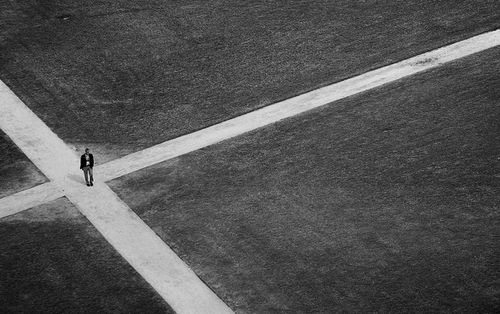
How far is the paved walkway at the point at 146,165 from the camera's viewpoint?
70.4 feet

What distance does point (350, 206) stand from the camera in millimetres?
24031

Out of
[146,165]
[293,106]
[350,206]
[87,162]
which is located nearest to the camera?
[350,206]

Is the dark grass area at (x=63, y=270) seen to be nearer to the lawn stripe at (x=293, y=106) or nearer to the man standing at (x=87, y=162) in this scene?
the man standing at (x=87, y=162)

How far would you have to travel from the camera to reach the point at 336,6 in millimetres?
35062

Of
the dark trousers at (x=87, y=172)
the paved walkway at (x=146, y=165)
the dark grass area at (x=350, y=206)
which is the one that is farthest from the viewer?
the dark trousers at (x=87, y=172)

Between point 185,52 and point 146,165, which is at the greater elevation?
point 185,52

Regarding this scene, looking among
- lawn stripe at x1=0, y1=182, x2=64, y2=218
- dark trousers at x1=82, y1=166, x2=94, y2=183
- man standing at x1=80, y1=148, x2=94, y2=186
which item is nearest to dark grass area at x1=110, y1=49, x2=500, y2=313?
dark trousers at x1=82, y1=166, x2=94, y2=183

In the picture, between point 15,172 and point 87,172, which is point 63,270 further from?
point 15,172

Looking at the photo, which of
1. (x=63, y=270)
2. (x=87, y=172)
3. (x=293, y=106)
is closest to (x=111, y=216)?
(x=87, y=172)

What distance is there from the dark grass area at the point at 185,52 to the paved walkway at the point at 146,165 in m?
0.52

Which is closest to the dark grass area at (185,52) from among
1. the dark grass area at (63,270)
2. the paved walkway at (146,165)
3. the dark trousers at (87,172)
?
the paved walkway at (146,165)

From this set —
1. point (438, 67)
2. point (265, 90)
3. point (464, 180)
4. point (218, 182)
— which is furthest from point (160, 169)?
point (438, 67)

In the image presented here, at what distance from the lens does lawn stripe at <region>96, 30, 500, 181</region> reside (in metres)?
26.4

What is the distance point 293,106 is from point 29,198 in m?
9.41
